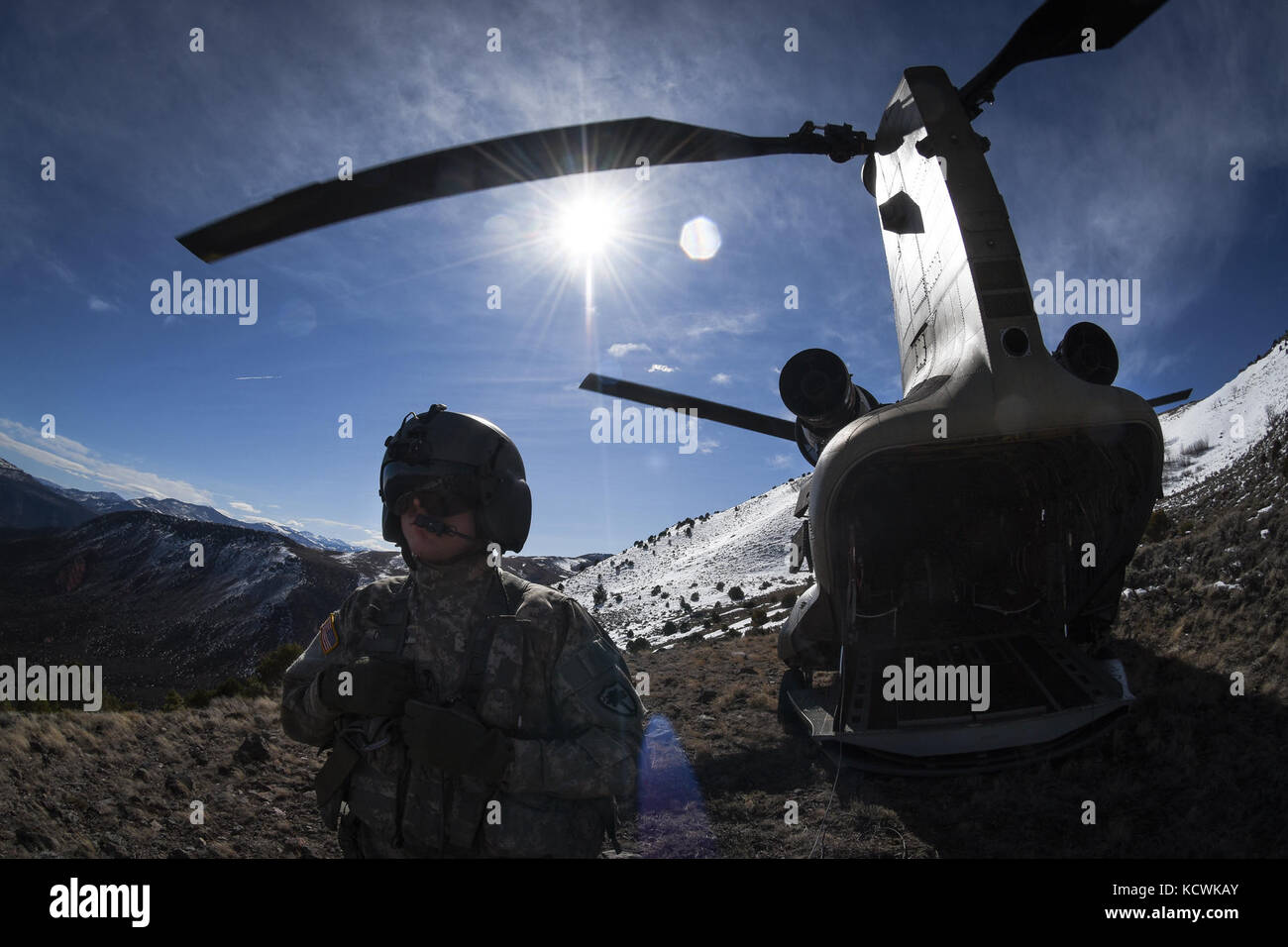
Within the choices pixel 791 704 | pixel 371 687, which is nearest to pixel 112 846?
pixel 371 687

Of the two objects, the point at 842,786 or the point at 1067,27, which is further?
the point at 842,786

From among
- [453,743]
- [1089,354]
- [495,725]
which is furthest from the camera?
[1089,354]

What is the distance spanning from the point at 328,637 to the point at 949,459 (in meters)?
5.84

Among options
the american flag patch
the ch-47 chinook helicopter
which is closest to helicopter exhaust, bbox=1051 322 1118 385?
the ch-47 chinook helicopter

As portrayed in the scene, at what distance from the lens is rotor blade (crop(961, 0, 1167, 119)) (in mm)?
4965

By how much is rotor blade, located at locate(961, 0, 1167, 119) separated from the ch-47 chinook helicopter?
16 mm

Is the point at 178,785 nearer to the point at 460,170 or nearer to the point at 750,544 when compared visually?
the point at 460,170

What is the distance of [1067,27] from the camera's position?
17.3 feet

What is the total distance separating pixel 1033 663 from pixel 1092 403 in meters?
2.98

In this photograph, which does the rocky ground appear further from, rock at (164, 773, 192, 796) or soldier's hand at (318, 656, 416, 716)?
soldier's hand at (318, 656, 416, 716)

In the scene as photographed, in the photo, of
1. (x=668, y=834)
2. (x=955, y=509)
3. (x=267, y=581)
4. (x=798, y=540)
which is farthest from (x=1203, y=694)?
(x=267, y=581)

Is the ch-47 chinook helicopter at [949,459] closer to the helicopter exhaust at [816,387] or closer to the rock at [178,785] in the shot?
the helicopter exhaust at [816,387]

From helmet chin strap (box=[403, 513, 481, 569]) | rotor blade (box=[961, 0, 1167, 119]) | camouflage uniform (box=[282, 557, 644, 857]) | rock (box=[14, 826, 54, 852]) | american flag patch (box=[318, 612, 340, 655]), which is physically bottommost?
rock (box=[14, 826, 54, 852])

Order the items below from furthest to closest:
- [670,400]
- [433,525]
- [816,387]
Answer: [670,400] < [816,387] < [433,525]
